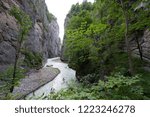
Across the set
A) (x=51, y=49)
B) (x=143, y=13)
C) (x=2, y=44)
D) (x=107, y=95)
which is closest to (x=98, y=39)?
(x=143, y=13)

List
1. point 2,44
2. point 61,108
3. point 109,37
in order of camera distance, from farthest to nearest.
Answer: point 2,44, point 109,37, point 61,108

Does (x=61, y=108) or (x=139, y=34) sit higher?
(x=139, y=34)

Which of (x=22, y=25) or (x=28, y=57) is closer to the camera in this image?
(x=22, y=25)

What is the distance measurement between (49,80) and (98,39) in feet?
55.4

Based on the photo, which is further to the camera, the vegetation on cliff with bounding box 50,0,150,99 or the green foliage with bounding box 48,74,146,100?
the vegetation on cliff with bounding box 50,0,150,99

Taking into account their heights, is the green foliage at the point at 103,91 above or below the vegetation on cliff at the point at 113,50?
below

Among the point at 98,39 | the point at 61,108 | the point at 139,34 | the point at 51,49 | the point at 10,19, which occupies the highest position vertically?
the point at 51,49

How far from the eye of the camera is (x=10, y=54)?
29328 mm

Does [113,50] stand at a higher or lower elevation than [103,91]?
higher

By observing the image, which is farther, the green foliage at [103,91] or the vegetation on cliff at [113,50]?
the vegetation on cliff at [113,50]

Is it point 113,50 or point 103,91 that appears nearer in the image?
point 103,91

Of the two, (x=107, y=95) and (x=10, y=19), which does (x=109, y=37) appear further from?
(x=10, y=19)

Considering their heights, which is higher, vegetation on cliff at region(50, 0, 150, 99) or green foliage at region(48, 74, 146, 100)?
vegetation on cliff at region(50, 0, 150, 99)

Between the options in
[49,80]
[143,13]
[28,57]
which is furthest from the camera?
[28,57]
